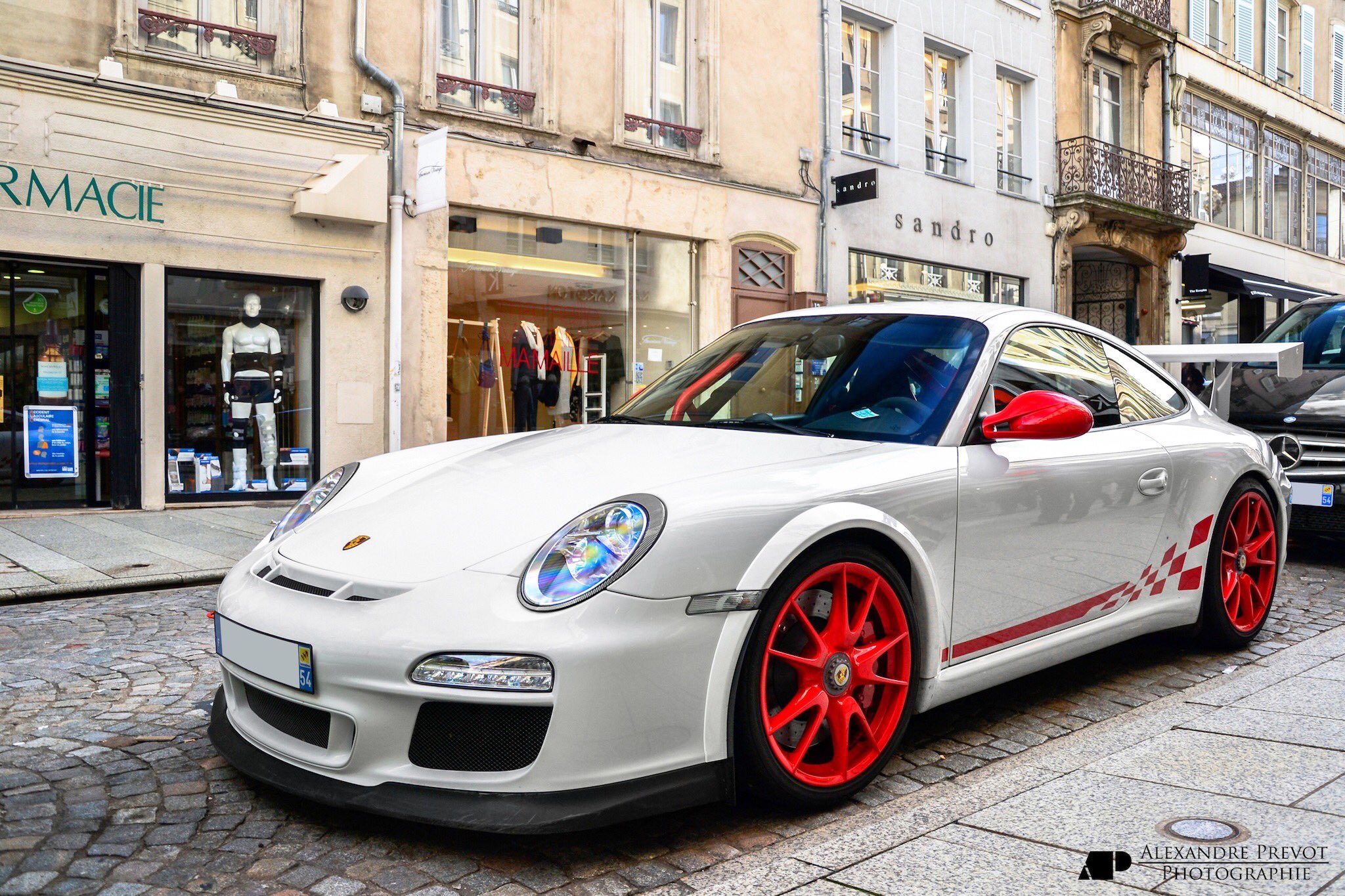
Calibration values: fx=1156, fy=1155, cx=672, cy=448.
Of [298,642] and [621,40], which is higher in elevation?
[621,40]

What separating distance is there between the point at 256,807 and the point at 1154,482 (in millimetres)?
3163

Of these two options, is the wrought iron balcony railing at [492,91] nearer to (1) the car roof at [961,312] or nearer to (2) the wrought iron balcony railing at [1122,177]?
(1) the car roof at [961,312]

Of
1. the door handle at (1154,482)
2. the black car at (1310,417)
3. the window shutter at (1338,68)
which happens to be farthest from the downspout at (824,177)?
the window shutter at (1338,68)

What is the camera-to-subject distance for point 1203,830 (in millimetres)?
2740

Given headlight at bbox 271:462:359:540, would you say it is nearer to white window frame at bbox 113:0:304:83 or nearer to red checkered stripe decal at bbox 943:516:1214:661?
red checkered stripe decal at bbox 943:516:1214:661

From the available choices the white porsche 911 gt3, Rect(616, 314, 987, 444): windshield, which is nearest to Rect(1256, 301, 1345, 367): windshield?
the white porsche 911 gt3

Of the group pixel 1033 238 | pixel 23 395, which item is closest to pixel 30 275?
pixel 23 395

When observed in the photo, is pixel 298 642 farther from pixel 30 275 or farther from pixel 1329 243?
pixel 1329 243

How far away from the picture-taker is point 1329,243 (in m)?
29.4

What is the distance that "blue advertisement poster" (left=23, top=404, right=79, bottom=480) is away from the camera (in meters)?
10.3

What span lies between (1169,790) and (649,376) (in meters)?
11.8

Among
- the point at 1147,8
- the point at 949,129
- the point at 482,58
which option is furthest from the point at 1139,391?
the point at 1147,8

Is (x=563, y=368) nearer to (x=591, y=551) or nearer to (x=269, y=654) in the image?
(x=269, y=654)

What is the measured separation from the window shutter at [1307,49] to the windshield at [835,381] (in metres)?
29.1
